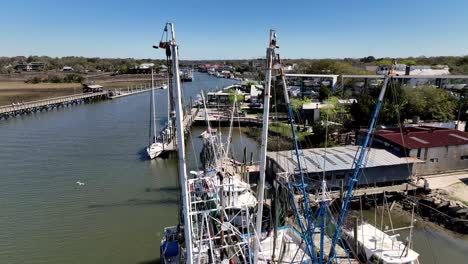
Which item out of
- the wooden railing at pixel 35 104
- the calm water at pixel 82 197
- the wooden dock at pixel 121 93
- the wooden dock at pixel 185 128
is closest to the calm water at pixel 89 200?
the calm water at pixel 82 197

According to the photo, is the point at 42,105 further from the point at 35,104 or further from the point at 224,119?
the point at 224,119

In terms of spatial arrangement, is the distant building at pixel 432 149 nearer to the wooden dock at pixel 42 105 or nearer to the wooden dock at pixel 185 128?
the wooden dock at pixel 185 128

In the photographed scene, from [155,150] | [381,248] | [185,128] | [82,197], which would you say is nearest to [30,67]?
[185,128]

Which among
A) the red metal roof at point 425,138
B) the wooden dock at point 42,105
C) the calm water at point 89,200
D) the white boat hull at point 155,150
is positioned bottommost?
the calm water at point 89,200

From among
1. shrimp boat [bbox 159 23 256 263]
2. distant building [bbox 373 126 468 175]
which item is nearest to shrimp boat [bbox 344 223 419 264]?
shrimp boat [bbox 159 23 256 263]

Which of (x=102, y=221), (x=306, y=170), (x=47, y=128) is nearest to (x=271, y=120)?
(x=306, y=170)

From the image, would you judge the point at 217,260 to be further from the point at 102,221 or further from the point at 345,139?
the point at 345,139

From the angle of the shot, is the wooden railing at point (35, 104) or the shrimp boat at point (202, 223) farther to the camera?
the wooden railing at point (35, 104)

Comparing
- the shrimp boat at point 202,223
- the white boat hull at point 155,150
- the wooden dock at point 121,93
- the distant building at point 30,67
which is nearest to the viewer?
→ the shrimp boat at point 202,223
